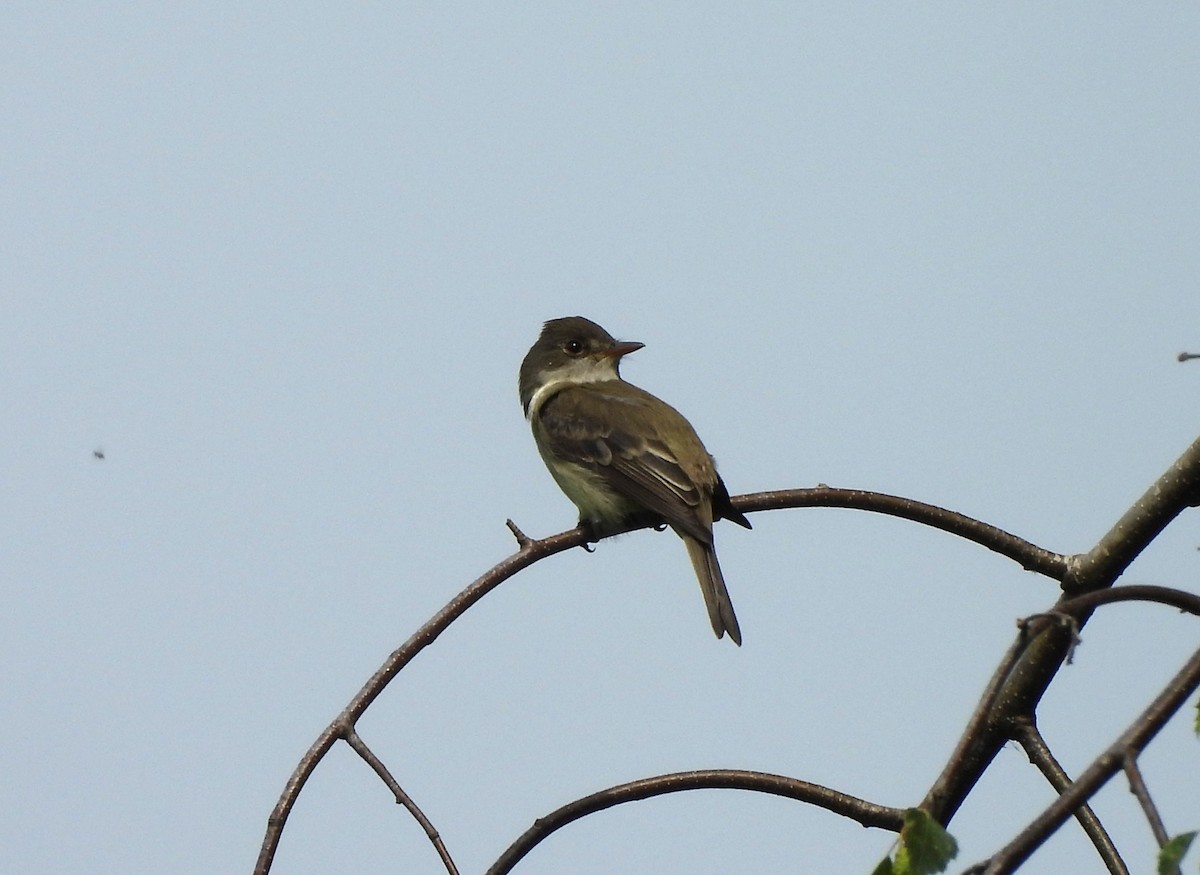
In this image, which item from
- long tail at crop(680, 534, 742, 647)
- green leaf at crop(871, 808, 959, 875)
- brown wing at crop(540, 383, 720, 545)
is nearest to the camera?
green leaf at crop(871, 808, 959, 875)

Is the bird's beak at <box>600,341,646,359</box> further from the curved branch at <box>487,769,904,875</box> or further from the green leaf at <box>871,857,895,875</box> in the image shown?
the green leaf at <box>871,857,895,875</box>

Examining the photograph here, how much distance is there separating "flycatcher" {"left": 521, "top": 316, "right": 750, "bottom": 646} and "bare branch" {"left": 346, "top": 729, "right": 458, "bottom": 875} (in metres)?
2.21

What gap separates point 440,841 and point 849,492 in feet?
5.66

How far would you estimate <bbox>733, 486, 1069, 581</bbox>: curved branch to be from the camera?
14.5ft

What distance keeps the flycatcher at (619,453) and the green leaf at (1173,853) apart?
155 inches

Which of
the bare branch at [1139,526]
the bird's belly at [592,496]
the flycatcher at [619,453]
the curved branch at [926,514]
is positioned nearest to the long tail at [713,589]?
the flycatcher at [619,453]

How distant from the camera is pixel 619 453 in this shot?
7.04 meters

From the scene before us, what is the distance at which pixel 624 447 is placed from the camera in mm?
7055

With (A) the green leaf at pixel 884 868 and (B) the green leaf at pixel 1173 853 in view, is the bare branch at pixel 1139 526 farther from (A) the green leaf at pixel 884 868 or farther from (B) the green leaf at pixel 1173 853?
(B) the green leaf at pixel 1173 853

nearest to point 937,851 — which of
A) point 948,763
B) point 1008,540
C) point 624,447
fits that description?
point 948,763

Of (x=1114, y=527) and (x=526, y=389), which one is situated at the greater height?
(x=526, y=389)

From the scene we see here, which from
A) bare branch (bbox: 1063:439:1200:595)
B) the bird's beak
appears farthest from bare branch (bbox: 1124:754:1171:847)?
the bird's beak

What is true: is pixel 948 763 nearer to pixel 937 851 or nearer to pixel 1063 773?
pixel 937 851

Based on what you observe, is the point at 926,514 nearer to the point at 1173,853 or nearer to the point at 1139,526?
the point at 1139,526
